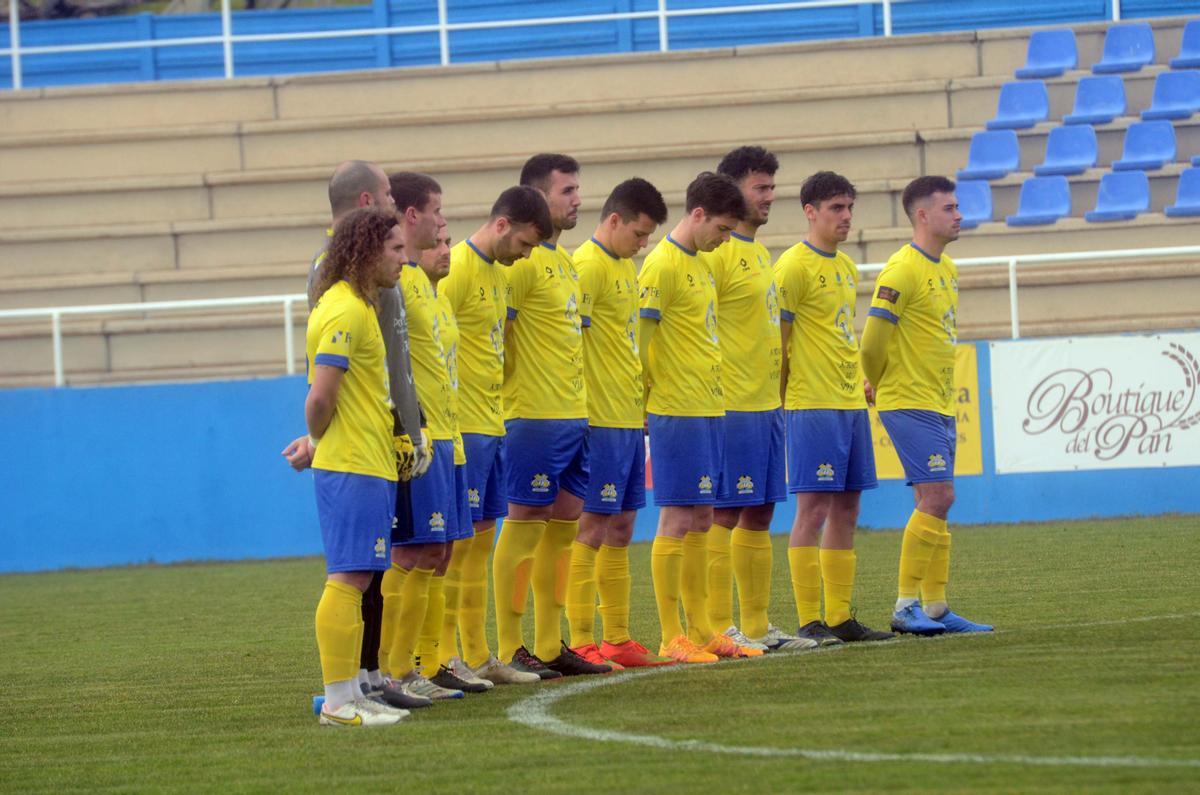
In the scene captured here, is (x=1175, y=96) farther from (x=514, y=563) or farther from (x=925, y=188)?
(x=514, y=563)

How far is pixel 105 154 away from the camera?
70.1 ft

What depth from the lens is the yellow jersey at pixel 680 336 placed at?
8711 millimetres

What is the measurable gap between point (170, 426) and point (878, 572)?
6973mm

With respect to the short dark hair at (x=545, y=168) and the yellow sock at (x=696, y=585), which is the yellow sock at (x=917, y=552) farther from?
the short dark hair at (x=545, y=168)

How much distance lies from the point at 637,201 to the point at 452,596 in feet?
6.86

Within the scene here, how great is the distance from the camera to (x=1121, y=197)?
19.3 metres

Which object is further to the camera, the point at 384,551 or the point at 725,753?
the point at 384,551

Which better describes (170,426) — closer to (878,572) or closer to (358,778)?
(878,572)

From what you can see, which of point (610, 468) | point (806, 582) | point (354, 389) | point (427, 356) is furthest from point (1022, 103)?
point (354, 389)

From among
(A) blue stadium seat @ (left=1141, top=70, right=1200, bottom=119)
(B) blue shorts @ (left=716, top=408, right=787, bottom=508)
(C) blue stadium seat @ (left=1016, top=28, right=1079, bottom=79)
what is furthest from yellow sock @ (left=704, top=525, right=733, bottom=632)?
(C) blue stadium seat @ (left=1016, top=28, right=1079, bottom=79)

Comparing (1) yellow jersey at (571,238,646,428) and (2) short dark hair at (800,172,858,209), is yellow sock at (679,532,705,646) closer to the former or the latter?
(1) yellow jersey at (571,238,646,428)

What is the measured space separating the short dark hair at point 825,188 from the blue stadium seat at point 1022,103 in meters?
11.7

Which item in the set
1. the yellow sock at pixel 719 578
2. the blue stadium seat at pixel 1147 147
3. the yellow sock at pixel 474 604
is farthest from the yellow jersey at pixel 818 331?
the blue stadium seat at pixel 1147 147

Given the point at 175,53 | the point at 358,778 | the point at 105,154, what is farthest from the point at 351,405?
the point at 175,53
